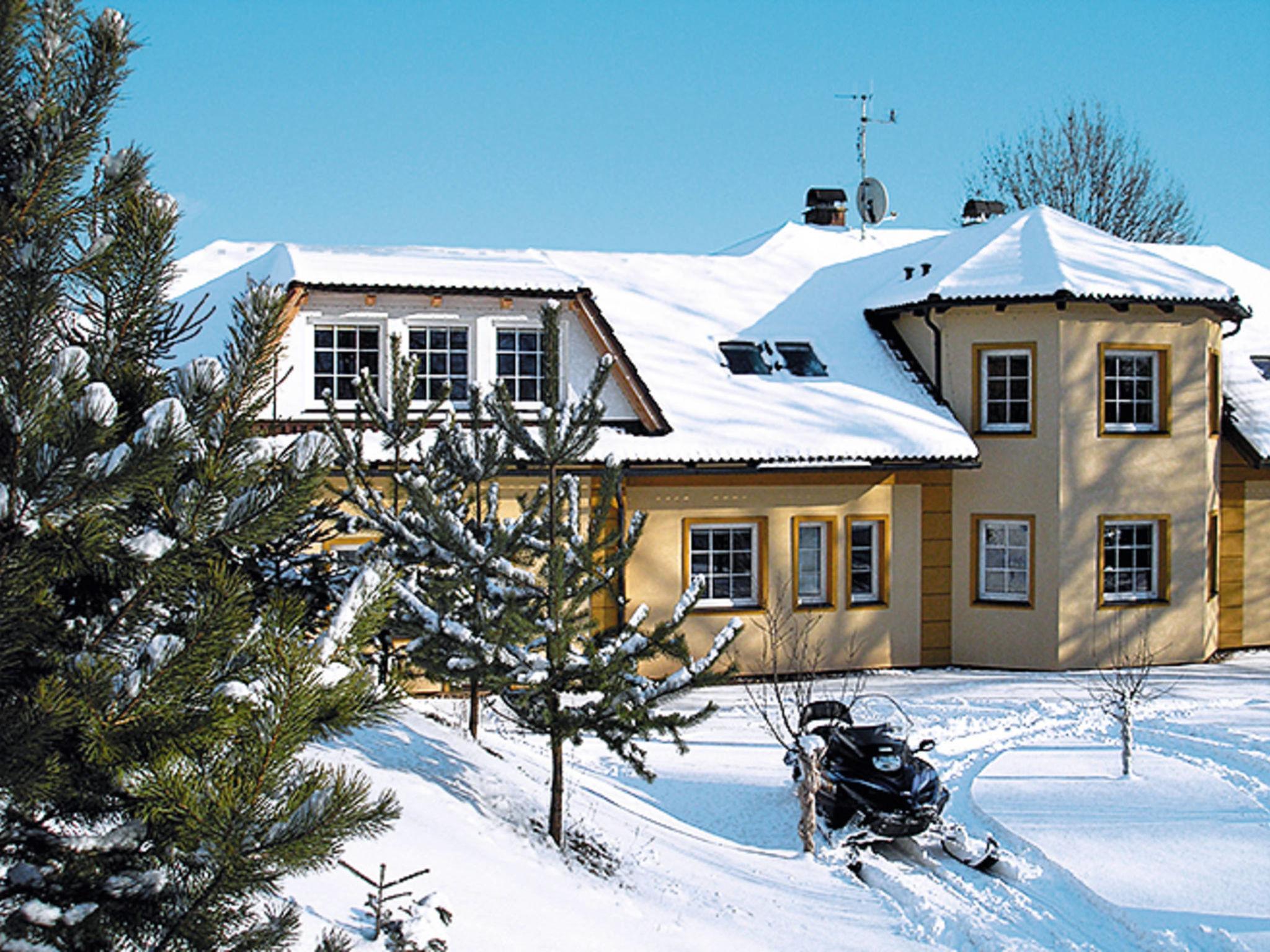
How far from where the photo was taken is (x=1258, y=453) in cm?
1798

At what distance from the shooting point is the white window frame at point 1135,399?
17109mm

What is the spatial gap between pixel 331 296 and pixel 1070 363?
9.99 m

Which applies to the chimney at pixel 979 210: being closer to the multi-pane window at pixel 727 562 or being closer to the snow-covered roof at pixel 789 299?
the snow-covered roof at pixel 789 299

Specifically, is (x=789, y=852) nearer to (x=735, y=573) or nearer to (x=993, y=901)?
(x=993, y=901)

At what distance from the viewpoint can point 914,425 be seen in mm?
16688

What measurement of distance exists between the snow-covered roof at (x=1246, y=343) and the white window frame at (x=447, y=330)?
11.5 m

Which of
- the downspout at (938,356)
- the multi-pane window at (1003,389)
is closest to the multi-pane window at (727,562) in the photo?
the downspout at (938,356)

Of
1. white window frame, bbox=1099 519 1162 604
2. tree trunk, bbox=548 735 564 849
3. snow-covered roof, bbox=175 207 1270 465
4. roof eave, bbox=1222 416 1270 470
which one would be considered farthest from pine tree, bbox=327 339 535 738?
roof eave, bbox=1222 416 1270 470

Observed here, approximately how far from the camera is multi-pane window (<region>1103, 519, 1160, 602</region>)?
17.1 metres

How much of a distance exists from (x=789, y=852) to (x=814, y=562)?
24.5 feet

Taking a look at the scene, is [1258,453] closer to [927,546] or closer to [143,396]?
[927,546]

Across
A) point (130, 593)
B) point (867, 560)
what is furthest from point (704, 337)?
point (130, 593)

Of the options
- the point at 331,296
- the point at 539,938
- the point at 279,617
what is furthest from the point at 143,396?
the point at 331,296

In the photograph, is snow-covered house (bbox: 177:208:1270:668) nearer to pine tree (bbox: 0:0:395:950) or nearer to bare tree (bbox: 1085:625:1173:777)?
bare tree (bbox: 1085:625:1173:777)
